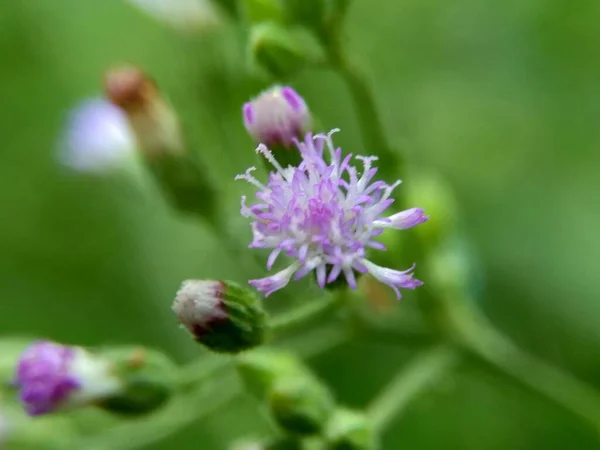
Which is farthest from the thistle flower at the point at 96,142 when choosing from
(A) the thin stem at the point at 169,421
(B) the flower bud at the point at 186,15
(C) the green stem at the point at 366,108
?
(C) the green stem at the point at 366,108

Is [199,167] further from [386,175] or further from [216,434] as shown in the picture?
[216,434]

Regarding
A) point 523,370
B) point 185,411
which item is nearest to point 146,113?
point 185,411

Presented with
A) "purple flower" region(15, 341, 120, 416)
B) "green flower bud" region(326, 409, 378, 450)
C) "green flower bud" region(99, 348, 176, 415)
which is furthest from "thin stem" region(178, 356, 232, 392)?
"green flower bud" region(326, 409, 378, 450)

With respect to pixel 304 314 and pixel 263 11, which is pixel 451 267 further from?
pixel 263 11

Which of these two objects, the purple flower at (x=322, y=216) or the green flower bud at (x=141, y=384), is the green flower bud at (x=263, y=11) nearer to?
the purple flower at (x=322, y=216)

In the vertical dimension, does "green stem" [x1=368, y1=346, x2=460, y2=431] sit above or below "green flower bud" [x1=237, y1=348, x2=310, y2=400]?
below

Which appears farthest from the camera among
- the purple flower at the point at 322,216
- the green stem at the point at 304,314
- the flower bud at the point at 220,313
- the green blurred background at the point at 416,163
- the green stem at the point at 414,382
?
the green blurred background at the point at 416,163

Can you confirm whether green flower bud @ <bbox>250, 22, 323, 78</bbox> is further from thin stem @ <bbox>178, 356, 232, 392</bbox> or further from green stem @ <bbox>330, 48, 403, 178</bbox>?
thin stem @ <bbox>178, 356, 232, 392</bbox>
